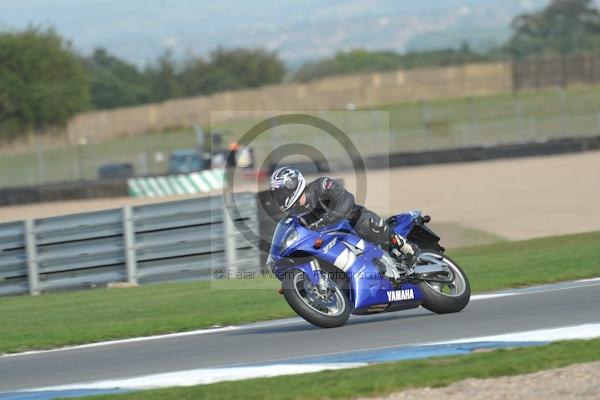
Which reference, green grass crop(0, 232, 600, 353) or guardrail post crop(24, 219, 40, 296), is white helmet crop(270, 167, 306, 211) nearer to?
green grass crop(0, 232, 600, 353)

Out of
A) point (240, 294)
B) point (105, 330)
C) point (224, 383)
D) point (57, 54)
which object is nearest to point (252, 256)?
point (240, 294)

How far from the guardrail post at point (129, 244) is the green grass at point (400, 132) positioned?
23.5m

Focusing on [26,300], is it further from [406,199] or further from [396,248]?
[406,199]

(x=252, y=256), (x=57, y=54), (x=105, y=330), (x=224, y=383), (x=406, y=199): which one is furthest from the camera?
(x=57, y=54)

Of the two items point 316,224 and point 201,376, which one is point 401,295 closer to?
point 316,224

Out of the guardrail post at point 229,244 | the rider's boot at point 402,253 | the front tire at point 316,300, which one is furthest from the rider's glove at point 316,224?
the guardrail post at point 229,244

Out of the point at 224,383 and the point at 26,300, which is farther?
the point at 26,300

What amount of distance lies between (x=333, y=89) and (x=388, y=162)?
40.6m

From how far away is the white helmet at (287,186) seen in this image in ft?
30.3

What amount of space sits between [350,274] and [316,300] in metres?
0.37

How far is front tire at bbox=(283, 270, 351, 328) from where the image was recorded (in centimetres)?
933

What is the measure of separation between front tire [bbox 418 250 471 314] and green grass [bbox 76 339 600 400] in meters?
2.01

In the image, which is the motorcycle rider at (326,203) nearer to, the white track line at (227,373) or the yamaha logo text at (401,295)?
the yamaha logo text at (401,295)

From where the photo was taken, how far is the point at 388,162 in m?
35.7
